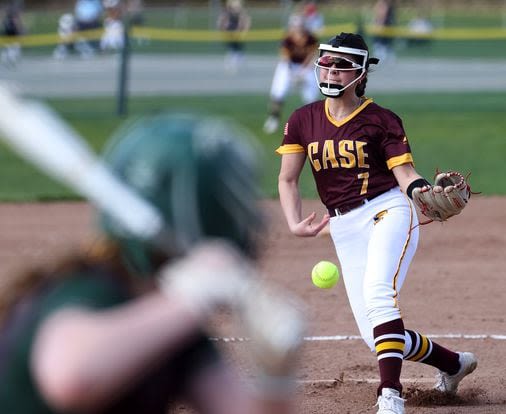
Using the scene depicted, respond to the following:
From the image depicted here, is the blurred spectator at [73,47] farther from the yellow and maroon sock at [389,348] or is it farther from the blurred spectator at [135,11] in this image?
the yellow and maroon sock at [389,348]

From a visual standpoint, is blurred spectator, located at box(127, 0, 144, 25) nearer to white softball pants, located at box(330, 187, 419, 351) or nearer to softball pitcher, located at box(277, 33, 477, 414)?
softball pitcher, located at box(277, 33, 477, 414)

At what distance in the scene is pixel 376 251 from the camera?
6102 mm

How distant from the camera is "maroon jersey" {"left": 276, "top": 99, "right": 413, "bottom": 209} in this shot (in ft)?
20.6

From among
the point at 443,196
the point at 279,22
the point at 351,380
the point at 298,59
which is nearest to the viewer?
the point at 443,196

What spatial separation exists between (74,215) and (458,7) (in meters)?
40.9

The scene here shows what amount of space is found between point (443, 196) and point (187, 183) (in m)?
4.09

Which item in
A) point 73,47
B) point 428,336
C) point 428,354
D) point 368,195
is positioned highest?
point 368,195

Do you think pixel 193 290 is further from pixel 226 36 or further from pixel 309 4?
pixel 226 36

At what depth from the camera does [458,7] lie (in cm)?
5112

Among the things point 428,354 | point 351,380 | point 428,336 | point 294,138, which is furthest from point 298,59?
point 428,354

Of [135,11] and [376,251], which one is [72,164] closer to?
[376,251]

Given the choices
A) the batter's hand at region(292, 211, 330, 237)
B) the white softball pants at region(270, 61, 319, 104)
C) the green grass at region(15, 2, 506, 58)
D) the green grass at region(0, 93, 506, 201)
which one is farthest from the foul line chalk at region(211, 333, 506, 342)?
the green grass at region(15, 2, 506, 58)

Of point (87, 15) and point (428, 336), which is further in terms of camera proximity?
point (87, 15)

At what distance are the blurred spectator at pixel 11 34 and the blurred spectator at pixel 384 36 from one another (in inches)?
401
